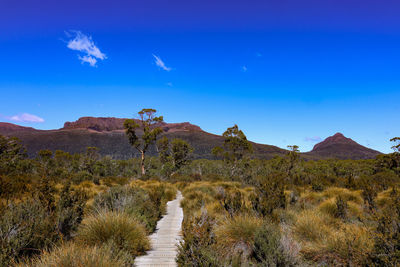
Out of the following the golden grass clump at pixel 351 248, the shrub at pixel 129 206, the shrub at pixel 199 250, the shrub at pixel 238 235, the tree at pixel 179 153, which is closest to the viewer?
the shrub at pixel 199 250

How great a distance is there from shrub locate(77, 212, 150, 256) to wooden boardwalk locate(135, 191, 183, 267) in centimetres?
30

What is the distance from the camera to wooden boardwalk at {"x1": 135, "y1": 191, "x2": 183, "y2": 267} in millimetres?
5195

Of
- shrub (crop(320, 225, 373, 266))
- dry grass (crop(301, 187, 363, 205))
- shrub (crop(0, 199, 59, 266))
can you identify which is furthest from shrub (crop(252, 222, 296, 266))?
dry grass (crop(301, 187, 363, 205))

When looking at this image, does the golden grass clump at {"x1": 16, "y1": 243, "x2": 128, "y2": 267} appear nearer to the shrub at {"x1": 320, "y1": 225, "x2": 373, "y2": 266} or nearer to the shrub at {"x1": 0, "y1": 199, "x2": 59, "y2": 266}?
the shrub at {"x1": 0, "y1": 199, "x2": 59, "y2": 266}

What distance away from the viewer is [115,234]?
17.9 feet

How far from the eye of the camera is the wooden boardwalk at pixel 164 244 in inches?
205

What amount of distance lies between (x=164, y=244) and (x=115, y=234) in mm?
1635

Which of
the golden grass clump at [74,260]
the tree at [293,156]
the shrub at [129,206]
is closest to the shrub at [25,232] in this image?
the golden grass clump at [74,260]

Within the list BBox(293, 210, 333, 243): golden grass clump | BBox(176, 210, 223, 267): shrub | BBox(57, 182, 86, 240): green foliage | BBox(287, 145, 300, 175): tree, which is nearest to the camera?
BBox(176, 210, 223, 267): shrub

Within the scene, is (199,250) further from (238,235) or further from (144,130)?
(144,130)

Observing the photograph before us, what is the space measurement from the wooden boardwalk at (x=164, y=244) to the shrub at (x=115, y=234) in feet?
0.97

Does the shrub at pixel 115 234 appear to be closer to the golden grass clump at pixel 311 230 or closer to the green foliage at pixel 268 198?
the green foliage at pixel 268 198

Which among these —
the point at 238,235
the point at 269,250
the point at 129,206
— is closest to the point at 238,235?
the point at 238,235

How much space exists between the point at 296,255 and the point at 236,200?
10.3 feet
